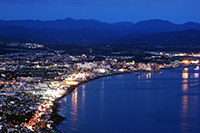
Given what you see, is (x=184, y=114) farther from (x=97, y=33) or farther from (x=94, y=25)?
(x=94, y=25)

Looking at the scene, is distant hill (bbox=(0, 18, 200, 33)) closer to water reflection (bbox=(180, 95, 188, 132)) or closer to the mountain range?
the mountain range

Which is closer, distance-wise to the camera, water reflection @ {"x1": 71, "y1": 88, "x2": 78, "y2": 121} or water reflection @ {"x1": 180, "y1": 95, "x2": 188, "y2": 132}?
water reflection @ {"x1": 180, "y1": 95, "x2": 188, "y2": 132}

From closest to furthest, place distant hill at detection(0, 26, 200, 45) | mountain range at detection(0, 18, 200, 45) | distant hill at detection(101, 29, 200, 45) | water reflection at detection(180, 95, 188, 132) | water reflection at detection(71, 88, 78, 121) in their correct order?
water reflection at detection(180, 95, 188, 132) → water reflection at detection(71, 88, 78, 121) → distant hill at detection(101, 29, 200, 45) → distant hill at detection(0, 26, 200, 45) → mountain range at detection(0, 18, 200, 45)

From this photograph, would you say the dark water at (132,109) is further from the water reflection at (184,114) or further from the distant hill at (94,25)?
the distant hill at (94,25)

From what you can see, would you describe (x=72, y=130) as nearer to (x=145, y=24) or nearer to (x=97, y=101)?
(x=97, y=101)

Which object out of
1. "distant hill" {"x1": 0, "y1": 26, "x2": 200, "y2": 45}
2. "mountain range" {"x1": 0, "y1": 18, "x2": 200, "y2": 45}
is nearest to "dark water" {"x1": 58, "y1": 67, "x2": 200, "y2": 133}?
"distant hill" {"x1": 0, "y1": 26, "x2": 200, "y2": 45}

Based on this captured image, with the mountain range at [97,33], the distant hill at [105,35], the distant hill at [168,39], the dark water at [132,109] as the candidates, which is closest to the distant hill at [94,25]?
the mountain range at [97,33]
